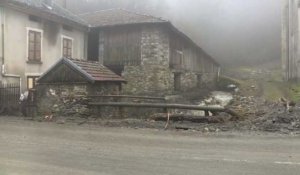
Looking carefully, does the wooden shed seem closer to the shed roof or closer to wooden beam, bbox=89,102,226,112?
the shed roof

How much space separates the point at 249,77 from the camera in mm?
51094

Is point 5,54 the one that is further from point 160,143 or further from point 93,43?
point 160,143

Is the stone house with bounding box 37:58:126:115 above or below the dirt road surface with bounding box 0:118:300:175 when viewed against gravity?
above

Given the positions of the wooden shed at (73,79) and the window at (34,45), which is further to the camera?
the window at (34,45)

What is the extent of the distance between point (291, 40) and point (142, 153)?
1138 inches

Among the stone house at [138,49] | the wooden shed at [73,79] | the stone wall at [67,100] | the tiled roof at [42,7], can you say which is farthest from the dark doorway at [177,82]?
the stone wall at [67,100]

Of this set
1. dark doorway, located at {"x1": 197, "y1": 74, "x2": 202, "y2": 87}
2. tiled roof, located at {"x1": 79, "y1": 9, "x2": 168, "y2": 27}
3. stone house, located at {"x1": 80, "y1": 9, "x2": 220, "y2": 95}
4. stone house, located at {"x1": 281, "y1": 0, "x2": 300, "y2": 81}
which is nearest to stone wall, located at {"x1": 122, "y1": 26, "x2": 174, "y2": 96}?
stone house, located at {"x1": 80, "y1": 9, "x2": 220, "y2": 95}

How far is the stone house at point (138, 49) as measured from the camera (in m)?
28.4

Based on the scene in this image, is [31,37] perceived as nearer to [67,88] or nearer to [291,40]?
[67,88]

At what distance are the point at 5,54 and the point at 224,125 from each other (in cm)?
Result: 1247

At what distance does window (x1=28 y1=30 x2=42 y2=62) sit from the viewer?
78.8ft

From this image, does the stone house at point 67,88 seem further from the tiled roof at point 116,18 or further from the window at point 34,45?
the tiled roof at point 116,18

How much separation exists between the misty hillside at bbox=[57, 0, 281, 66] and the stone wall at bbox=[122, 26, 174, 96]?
105 feet

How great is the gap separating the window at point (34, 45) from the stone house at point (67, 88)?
6593mm
